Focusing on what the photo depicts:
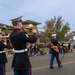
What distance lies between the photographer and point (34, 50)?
2758 cm

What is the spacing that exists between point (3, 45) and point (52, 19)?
49.4 meters

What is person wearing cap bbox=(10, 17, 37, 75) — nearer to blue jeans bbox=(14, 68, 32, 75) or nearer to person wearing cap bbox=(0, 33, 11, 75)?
blue jeans bbox=(14, 68, 32, 75)

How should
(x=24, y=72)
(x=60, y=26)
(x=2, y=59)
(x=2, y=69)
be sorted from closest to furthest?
(x=24, y=72) < (x=2, y=69) < (x=2, y=59) < (x=60, y=26)

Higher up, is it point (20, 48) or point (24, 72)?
point (20, 48)

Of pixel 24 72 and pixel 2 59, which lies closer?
pixel 24 72

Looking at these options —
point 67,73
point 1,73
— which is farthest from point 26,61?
point 67,73

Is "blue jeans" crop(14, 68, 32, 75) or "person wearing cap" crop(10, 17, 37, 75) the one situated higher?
"person wearing cap" crop(10, 17, 37, 75)

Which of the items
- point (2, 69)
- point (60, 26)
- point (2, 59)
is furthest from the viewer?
point (60, 26)

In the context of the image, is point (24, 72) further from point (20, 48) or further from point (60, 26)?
point (60, 26)

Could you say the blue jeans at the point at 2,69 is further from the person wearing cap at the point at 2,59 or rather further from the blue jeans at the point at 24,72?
the blue jeans at the point at 24,72

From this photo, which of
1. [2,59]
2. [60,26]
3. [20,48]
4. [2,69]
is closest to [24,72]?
[20,48]

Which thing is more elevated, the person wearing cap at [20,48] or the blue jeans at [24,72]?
the person wearing cap at [20,48]

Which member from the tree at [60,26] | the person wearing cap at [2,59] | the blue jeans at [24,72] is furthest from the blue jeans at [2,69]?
the tree at [60,26]

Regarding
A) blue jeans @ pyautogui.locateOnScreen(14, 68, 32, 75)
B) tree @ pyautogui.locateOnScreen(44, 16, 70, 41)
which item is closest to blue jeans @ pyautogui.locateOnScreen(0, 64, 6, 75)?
blue jeans @ pyautogui.locateOnScreen(14, 68, 32, 75)
